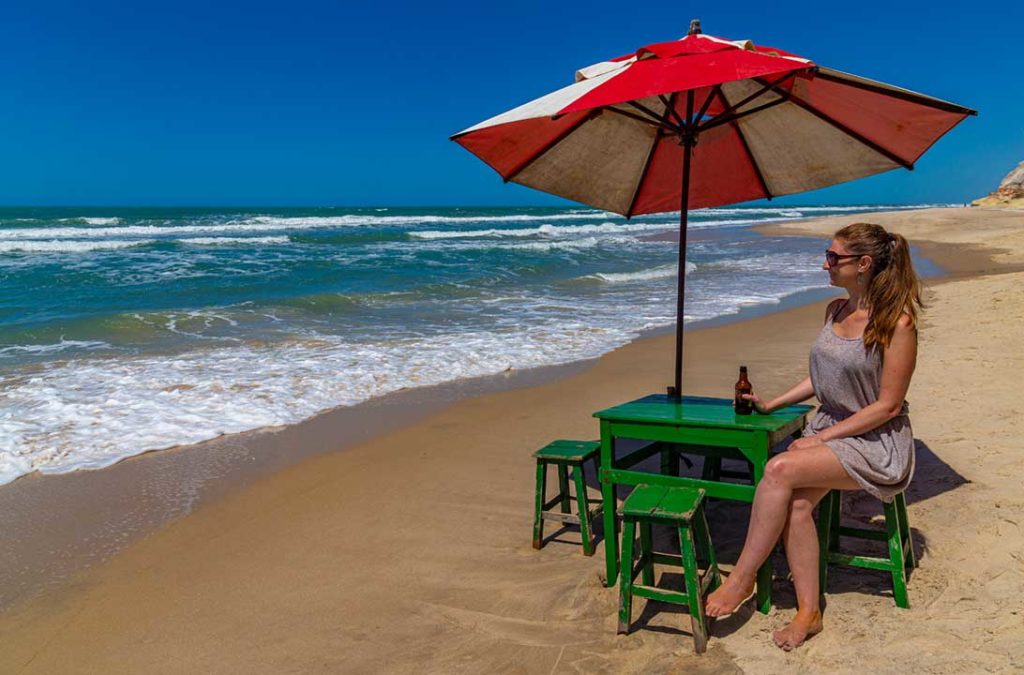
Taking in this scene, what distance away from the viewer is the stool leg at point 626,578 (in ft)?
10.0

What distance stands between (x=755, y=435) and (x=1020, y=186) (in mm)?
71347

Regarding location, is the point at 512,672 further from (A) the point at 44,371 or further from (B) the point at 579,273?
(B) the point at 579,273

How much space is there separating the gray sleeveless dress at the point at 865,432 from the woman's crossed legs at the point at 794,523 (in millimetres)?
76

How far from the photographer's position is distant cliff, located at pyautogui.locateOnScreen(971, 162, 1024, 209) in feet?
197

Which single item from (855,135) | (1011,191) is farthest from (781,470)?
(1011,191)

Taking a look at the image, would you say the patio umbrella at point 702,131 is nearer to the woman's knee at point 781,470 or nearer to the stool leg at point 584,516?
the stool leg at point 584,516

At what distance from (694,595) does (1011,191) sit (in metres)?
72.7

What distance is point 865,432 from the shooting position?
308cm

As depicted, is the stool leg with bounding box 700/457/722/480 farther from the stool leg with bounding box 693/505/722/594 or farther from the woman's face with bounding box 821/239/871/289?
the woman's face with bounding box 821/239/871/289

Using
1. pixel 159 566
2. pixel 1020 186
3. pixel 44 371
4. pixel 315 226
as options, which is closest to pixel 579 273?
pixel 44 371

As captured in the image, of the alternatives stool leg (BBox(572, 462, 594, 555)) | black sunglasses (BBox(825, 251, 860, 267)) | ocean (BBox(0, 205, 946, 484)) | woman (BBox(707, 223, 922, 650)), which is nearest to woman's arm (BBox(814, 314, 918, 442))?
woman (BBox(707, 223, 922, 650))

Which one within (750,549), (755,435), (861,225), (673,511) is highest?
(861,225)

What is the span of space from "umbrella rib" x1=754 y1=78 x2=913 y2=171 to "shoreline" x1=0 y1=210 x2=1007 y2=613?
12.9ft

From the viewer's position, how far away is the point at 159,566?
12.9 feet
